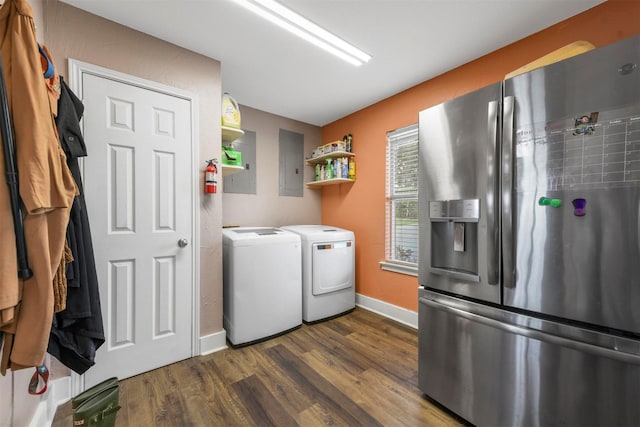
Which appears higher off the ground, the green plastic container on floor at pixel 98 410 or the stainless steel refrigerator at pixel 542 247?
the stainless steel refrigerator at pixel 542 247

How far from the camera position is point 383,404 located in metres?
1.56

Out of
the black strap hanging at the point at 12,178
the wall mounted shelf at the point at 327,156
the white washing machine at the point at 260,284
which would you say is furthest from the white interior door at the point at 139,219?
the wall mounted shelf at the point at 327,156

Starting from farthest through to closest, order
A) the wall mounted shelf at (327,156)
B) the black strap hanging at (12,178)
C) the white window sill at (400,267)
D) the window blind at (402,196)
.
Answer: the wall mounted shelf at (327,156) → the window blind at (402,196) → the white window sill at (400,267) → the black strap hanging at (12,178)

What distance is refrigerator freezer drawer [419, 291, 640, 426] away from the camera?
975mm

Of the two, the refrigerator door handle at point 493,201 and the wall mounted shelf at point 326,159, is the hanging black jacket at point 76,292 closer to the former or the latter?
the refrigerator door handle at point 493,201

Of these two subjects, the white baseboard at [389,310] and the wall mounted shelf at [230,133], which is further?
the white baseboard at [389,310]

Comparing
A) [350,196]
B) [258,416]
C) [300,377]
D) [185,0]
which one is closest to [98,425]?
[258,416]

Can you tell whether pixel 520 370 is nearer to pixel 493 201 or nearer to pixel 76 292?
pixel 493 201

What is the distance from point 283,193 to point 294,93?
4.06 feet

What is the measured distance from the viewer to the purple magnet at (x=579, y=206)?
104cm

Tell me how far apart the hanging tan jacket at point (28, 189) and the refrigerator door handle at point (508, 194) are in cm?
178

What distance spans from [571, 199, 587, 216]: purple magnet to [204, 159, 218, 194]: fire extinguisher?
→ 221cm

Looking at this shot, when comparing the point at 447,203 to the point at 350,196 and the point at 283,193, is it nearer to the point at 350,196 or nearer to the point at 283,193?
the point at 350,196

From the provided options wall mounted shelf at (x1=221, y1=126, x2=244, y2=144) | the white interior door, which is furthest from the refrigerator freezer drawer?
wall mounted shelf at (x1=221, y1=126, x2=244, y2=144)
